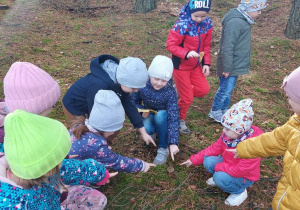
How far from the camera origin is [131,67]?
2.50m

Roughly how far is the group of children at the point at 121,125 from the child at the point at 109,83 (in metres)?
0.01

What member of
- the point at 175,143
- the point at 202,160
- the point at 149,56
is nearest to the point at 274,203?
the point at 202,160

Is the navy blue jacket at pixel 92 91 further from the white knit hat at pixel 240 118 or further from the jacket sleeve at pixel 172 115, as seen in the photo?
the white knit hat at pixel 240 118

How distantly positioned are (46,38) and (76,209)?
201 inches

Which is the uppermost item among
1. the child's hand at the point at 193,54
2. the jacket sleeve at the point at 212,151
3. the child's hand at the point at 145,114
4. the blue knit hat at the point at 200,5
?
the blue knit hat at the point at 200,5

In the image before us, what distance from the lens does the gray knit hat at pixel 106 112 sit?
2.22 meters

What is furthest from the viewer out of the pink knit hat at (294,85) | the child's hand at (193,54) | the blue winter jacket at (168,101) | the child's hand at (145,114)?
the child's hand at (193,54)

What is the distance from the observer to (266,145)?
83.4 inches

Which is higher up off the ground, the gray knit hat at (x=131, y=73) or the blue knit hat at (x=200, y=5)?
the blue knit hat at (x=200, y=5)

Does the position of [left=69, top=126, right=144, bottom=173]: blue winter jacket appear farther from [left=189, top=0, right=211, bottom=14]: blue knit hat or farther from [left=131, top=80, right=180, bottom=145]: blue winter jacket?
[left=189, top=0, right=211, bottom=14]: blue knit hat

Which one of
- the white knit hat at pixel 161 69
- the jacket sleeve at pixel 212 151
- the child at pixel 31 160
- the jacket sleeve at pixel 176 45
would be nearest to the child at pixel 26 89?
the child at pixel 31 160

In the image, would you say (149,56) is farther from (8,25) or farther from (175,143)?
(8,25)

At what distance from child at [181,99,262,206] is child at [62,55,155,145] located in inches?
29.4

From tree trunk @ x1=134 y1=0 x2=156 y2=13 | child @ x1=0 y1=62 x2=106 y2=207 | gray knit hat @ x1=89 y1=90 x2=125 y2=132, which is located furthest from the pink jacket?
tree trunk @ x1=134 y1=0 x2=156 y2=13
